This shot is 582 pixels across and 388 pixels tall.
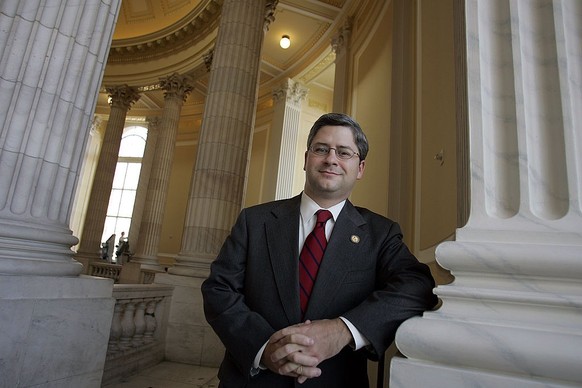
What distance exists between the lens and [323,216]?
5.54 feet

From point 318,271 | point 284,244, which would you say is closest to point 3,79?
point 284,244

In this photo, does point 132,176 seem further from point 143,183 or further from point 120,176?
point 143,183

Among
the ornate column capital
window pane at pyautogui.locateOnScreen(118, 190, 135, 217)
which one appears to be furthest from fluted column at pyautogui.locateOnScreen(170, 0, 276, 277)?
window pane at pyautogui.locateOnScreen(118, 190, 135, 217)

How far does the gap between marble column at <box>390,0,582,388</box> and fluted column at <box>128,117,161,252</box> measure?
1434cm

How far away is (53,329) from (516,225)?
286cm

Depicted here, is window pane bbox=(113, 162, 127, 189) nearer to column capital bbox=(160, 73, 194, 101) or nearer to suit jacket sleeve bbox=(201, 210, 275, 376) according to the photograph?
column capital bbox=(160, 73, 194, 101)

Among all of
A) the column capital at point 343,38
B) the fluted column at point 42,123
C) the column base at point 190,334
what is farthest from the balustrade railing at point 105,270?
Result: the fluted column at point 42,123

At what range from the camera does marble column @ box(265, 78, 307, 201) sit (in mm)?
13211

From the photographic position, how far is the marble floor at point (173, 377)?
437 cm

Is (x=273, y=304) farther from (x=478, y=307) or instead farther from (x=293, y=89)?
(x=293, y=89)

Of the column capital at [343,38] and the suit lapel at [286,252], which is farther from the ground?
the column capital at [343,38]

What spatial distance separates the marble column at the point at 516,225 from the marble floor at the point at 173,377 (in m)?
4.13

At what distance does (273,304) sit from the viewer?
5.06ft

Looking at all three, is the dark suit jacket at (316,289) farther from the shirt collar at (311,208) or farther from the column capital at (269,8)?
the column capital at (269,8)
